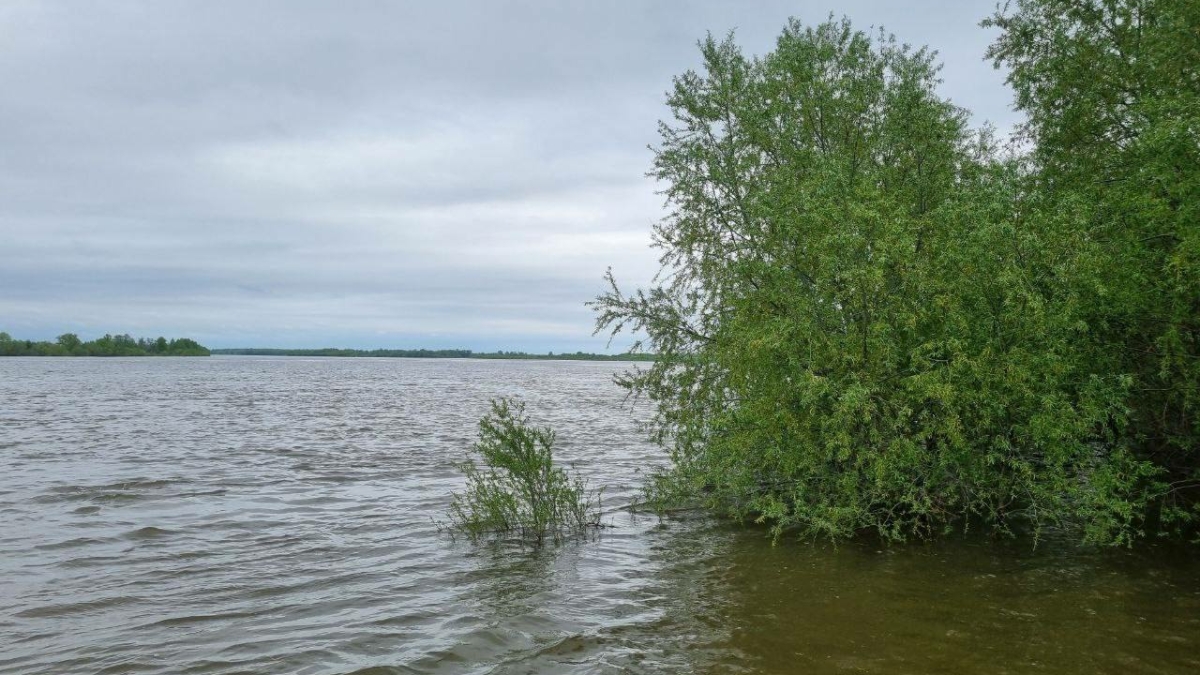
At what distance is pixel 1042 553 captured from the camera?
11656mm

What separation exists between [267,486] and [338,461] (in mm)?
4616

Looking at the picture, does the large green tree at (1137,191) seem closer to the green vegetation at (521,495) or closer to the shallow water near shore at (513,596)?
the shallow water near shore at (513,596)

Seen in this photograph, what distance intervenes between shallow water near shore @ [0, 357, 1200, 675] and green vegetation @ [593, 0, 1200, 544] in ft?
3.07

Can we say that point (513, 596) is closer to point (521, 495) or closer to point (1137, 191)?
point (521, 495)

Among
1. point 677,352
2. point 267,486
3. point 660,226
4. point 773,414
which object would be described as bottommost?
point 267,486

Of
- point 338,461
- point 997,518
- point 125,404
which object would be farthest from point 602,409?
point 997,518

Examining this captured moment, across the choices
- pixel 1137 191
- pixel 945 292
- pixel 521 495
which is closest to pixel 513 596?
pixel 521 495

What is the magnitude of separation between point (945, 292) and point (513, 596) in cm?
750

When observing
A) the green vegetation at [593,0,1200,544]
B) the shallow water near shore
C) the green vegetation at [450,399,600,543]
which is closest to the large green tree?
the green vegetation at [593,0,1200,544]

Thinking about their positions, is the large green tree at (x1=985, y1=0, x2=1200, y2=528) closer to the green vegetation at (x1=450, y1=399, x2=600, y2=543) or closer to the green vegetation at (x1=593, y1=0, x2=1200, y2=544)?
the green vegetation at (x1=593, y1=0, x2=1200, y2=544)

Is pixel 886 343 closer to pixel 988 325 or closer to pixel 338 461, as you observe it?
pixel 988 325

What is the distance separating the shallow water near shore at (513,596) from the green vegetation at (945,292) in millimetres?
937

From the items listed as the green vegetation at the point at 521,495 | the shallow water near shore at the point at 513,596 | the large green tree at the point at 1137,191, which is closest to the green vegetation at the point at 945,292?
the large green tree at the point at 1137,191

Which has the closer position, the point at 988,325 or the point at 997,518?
the point at 988,325
